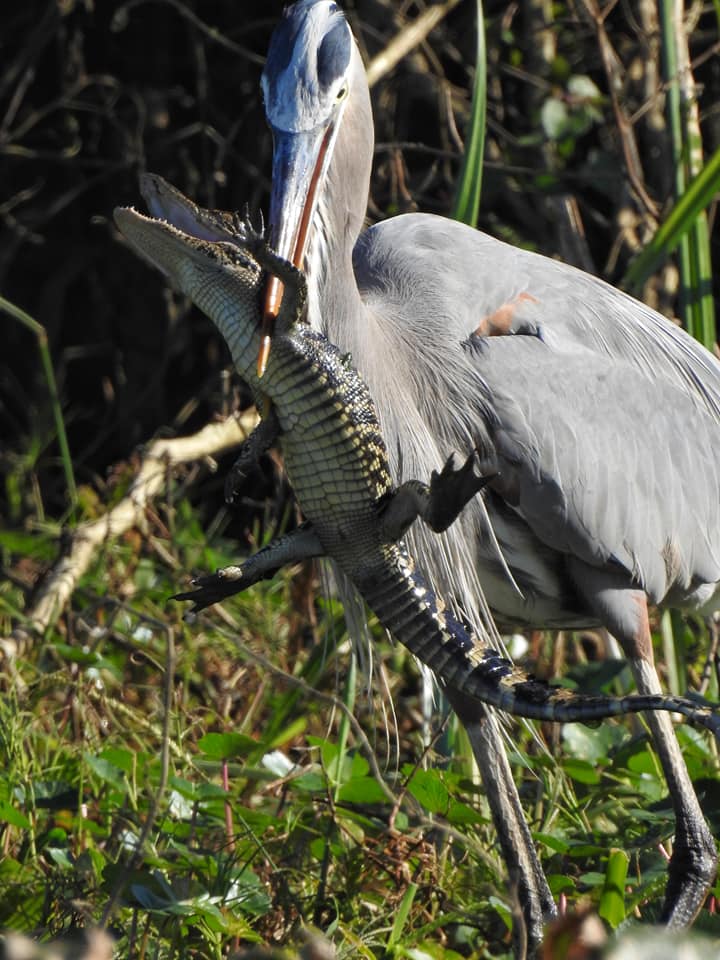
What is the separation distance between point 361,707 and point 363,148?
141cm

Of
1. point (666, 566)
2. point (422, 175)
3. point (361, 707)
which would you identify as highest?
point (422, 175)

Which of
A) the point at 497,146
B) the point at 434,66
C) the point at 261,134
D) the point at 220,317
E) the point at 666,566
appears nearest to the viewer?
the point at 220,317

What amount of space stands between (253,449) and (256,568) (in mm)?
150

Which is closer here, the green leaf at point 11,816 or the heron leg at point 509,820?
the green leaf at point 11,816

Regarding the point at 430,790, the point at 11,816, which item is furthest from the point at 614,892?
the point at 11,816

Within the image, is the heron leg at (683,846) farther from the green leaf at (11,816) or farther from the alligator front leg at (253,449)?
the green leaf at (11,816)

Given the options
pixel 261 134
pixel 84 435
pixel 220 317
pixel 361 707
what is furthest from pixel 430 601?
pixel 84 435

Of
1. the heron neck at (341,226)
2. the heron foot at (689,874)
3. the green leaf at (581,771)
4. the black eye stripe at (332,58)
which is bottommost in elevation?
the heron foot at (689,874)

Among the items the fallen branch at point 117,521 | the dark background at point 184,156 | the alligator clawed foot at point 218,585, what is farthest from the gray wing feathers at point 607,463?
the dark background at point 184,156

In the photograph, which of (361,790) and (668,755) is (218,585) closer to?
(361,790)

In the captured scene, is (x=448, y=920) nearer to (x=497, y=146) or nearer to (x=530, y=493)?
(x=530, y=493)

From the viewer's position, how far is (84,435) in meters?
5.09

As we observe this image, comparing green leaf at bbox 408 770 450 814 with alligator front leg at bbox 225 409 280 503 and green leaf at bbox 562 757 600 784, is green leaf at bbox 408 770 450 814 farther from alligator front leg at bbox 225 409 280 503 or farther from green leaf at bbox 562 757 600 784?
alligator front leg at bbox 225 409 280 503

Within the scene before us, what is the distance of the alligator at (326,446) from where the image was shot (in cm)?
158
